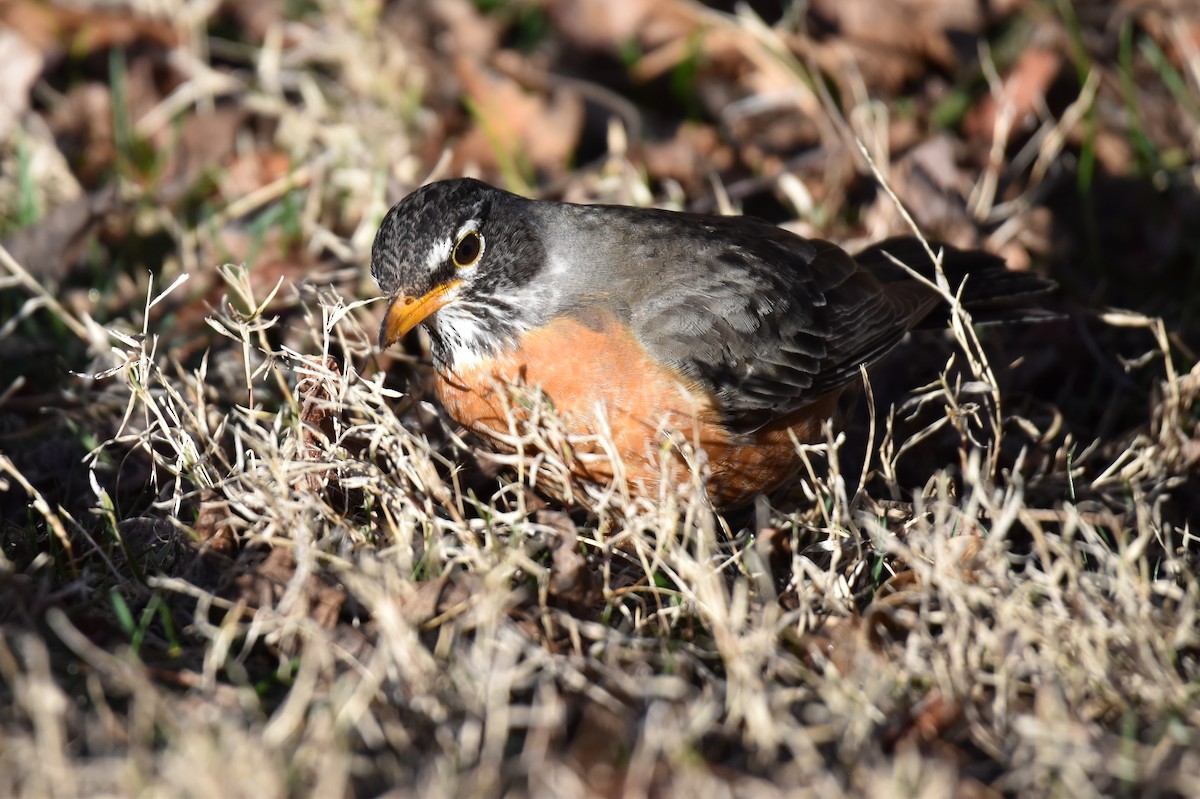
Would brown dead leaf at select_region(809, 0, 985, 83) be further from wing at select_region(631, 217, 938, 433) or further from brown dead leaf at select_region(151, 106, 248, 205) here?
brown dead leaf at select_region(151, 106, 248, 205)

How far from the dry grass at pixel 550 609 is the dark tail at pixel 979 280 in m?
0.35

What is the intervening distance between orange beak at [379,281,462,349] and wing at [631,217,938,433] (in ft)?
2.51

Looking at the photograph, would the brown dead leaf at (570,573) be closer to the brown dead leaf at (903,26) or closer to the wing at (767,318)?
the wing at (767,318)

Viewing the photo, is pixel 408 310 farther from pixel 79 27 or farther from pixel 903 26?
pixel 903 26

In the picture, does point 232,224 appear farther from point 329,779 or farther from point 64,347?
point 329,779

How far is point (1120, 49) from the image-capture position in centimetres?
739

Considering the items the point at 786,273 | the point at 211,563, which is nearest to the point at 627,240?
the point at 786,273

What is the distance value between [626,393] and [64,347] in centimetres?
288

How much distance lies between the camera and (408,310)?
4473 millimetres

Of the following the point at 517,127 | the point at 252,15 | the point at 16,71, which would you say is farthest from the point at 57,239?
the point at 517,127

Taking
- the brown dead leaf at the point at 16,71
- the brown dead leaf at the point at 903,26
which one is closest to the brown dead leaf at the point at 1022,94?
the brown dead leaf at the point at 903,26

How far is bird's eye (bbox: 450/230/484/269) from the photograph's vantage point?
4.52 meters

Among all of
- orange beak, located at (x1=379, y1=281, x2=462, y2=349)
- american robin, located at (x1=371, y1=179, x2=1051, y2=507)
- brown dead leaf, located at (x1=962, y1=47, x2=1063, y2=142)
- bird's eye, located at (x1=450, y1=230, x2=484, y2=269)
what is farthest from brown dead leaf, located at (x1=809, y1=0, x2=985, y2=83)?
orange beak, located at (x1=379, y1=281, x2=462, y2=349)

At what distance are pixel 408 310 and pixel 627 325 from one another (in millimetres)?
849
